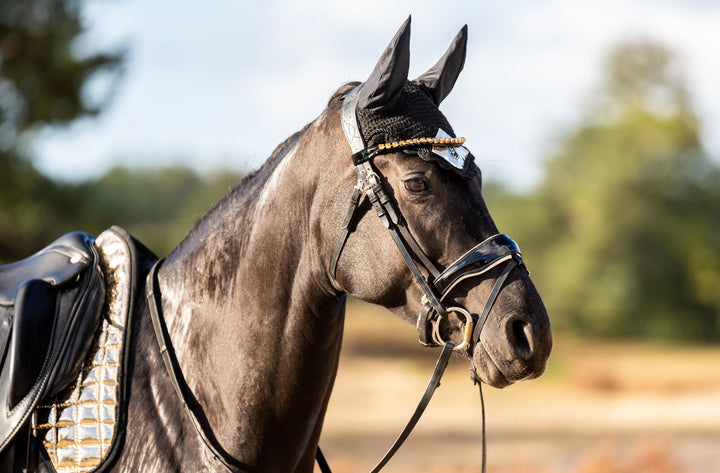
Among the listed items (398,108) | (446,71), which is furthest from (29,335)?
(446,71)

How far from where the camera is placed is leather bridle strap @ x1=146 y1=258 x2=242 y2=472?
233cm

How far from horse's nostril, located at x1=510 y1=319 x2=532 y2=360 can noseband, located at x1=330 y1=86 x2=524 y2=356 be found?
0.09 metres

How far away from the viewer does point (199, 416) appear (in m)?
2.40

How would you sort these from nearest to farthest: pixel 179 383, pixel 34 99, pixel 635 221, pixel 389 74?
pixel 389 74 < pixel 179 383 < pixel 34 99 < pixel 635 221

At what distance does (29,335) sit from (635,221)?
31.6 metres

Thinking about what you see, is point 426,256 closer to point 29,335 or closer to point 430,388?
point 430,388

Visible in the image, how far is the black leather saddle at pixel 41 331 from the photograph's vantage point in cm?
231

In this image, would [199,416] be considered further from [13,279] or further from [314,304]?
[13,279]

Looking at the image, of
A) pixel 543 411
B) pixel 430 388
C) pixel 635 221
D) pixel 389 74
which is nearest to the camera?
pixel 389 74

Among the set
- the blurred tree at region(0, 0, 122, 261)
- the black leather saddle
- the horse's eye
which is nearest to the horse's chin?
the horse's eye

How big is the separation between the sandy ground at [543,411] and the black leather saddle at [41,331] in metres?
7.51

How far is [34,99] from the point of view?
1255cm

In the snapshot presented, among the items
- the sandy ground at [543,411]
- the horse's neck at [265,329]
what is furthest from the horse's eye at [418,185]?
the sandy ground at [543,411]

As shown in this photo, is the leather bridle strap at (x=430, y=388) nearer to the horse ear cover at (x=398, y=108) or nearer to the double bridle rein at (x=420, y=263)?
the double bridle rein at (x=420, y=263)
